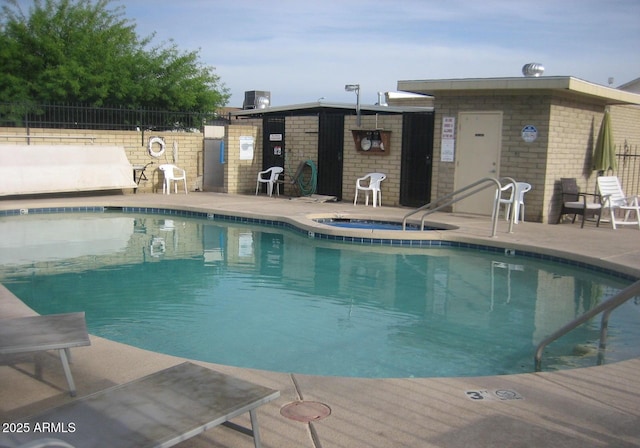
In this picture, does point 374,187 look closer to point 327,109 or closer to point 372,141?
point 372,141

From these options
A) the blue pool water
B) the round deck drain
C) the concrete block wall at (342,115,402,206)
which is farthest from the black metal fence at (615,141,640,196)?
the round deck drain

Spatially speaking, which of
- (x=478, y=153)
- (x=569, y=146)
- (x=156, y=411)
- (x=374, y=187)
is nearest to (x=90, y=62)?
(x=374, y=187)

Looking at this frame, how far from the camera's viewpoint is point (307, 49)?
17.9m

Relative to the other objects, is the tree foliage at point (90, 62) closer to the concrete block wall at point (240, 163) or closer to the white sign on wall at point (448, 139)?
the concrete block wall at point (240, 163)

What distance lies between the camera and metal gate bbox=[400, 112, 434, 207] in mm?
12359

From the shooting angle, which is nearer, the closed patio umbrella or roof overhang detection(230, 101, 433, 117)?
the closed patio umbrella

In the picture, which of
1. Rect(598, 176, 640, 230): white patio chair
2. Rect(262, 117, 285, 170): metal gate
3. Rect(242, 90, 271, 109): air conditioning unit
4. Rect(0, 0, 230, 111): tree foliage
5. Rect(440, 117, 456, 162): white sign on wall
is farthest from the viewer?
Rect(0, 0, 230, 111): tree foliage

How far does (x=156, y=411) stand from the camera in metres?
2.36

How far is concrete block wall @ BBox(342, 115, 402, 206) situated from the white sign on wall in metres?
1.12

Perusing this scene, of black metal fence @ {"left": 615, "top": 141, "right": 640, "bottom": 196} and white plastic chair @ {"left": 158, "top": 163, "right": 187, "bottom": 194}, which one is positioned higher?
black metal fence @ {"left": 615, "top": 141, "right": 640, "bottom": 196}

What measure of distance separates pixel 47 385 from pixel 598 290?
18.9 ft

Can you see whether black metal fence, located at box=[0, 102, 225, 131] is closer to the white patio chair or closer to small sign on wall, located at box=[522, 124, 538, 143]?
small sign on wall, located at box=[522, 124, 538, 143]

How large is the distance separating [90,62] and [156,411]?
67.1ft

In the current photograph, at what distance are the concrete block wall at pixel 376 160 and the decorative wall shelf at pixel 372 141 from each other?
2.4 inches
